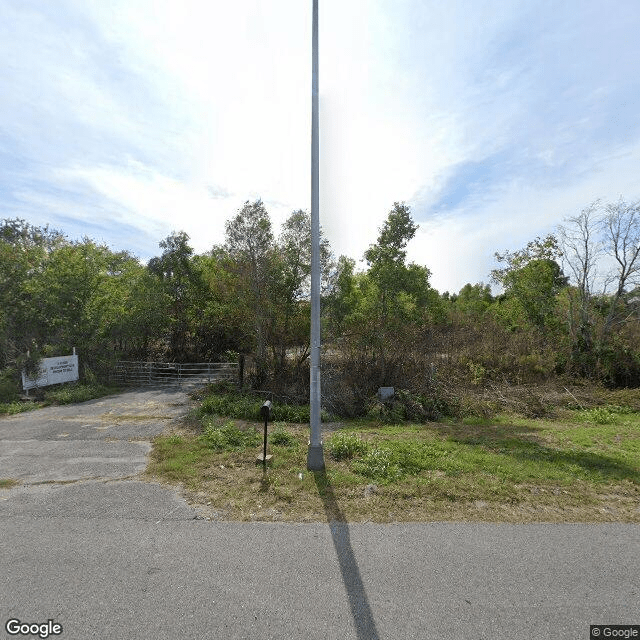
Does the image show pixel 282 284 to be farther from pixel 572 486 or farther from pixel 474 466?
pixel 572 486

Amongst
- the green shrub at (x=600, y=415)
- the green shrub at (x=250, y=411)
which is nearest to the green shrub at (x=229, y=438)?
the green shrub at (x=250, y=411)

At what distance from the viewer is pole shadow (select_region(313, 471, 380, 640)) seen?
255cm

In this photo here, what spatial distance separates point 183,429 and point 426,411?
6.34 meters

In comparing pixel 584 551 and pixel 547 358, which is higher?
pixel 547 358

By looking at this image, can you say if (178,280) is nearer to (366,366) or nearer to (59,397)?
(59,397)

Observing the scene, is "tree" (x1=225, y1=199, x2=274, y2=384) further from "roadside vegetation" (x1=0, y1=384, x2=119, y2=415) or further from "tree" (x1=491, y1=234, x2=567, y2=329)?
"tree" (x1=491, y1=234, x2=567, y2=329)

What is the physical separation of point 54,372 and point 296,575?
43.4 ft

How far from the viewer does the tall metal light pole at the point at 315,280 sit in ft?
18.0

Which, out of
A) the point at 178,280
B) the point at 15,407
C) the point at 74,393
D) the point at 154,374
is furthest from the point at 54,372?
the point at 178,280

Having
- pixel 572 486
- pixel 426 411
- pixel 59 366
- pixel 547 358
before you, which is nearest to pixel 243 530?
pixel 572 486

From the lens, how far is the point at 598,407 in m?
10.6

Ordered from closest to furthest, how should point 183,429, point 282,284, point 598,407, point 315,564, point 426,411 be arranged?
point 315,564 → point 183,429 → point 426,411 → point 598,407 → point 282,284
